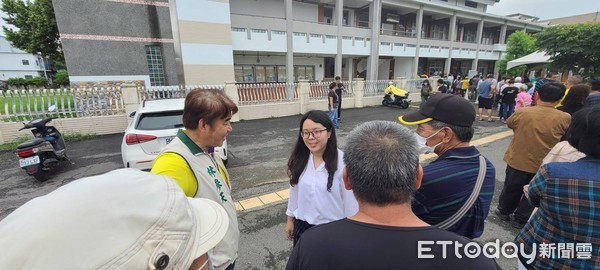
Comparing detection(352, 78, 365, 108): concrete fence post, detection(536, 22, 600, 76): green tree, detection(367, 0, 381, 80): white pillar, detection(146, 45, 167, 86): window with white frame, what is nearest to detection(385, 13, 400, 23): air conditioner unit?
detection(367, 0, 381, 80): white pillar

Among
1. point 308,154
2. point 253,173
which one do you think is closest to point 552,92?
point 308,154

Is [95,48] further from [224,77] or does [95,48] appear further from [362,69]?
[362,69]

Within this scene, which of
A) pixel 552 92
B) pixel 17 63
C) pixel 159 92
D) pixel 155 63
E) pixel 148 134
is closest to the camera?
pixel 552 92

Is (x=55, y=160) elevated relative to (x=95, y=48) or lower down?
lower down

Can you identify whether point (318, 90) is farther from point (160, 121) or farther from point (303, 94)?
point (160, 121)

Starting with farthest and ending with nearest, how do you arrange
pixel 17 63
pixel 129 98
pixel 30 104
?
pixel 17 63, pixel 129 98, pixel 30 104

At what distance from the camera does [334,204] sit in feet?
6.14

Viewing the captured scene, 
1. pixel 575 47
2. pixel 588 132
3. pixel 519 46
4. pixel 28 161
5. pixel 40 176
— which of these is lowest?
pixel 40 176

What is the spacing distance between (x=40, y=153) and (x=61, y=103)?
4.01 m

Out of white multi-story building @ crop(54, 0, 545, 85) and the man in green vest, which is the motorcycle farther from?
the man in green vest

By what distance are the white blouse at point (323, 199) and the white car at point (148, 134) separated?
93.0 inches

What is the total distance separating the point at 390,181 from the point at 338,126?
816 cm

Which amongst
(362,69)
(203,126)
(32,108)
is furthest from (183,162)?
(362,69)

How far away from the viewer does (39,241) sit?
0.52 metres
